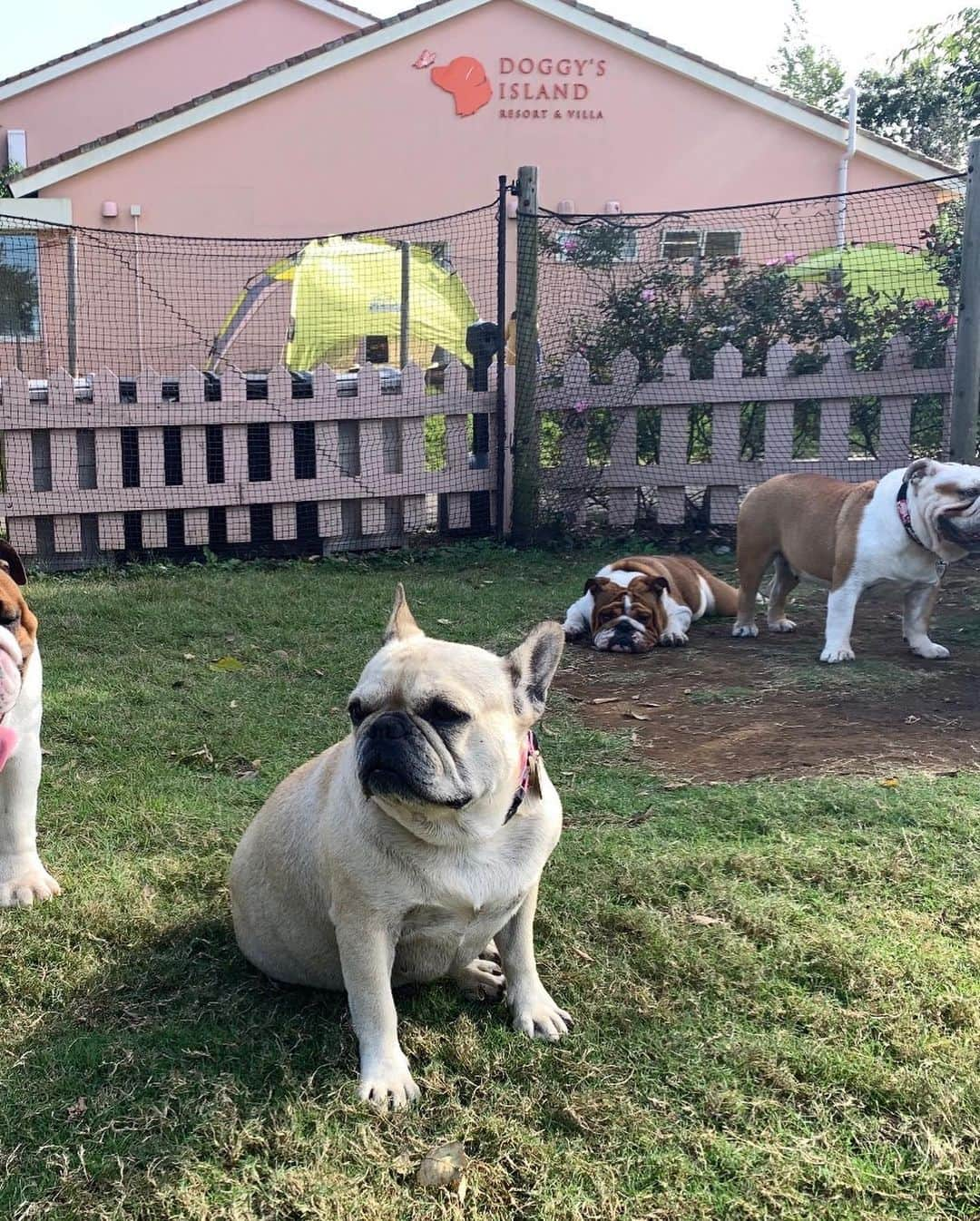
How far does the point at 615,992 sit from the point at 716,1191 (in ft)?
2.49

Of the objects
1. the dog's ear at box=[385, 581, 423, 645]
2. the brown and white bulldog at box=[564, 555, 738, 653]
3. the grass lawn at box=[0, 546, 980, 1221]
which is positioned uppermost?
the dog's ear at box=[385, 581, 423, 645]

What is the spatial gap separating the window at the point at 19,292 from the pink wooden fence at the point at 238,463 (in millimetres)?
3568

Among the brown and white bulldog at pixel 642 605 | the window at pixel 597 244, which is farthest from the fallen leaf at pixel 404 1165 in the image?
the window at pixel 597 244

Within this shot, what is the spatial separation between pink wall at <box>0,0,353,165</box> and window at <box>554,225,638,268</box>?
16143mm

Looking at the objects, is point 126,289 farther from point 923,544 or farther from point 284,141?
point 923,544

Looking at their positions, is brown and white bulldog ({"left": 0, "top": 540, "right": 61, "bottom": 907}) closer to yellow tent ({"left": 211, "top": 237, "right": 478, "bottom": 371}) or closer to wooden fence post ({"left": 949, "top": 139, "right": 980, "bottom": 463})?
wooden fence post ({"left": 949, "top": 139, "right": 980, "bottom": 463})

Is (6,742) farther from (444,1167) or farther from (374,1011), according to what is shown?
(444,1167)

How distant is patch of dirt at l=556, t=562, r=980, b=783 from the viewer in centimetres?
482

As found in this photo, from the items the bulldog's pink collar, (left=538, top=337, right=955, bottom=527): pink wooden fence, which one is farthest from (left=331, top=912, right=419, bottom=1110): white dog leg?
(left=538, top=337, right=955, bottom=527): pink wooden fence

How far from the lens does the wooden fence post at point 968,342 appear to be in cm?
845

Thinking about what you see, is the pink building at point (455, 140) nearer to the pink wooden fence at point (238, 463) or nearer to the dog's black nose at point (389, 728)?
the pink wooden fence at point (238, 463)

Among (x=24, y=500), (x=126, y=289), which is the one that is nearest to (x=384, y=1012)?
(x=24, y=500)

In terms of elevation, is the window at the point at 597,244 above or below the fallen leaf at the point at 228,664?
above

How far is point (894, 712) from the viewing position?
17.8 feet
